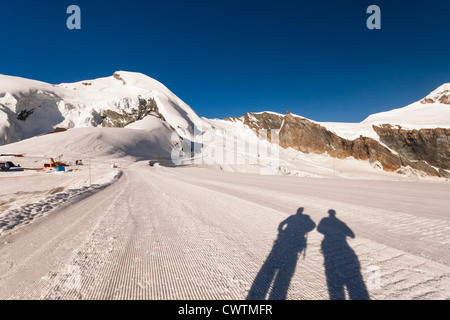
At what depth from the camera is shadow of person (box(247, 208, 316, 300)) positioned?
187 cm

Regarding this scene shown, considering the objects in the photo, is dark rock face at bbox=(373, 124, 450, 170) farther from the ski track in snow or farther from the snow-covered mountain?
the ski track in snow

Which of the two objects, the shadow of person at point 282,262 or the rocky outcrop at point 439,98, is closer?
the shadow of person at point 282,262

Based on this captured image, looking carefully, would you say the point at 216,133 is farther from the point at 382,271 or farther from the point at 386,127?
the point at 382,271

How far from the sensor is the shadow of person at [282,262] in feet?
6.14

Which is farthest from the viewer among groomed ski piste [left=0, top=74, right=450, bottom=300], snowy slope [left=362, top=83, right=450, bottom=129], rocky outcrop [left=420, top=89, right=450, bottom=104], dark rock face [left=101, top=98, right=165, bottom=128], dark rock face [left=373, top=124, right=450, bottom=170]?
dark rock face [left=101, top=98, right=165, bottom=128]

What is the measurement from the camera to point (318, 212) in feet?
14.7

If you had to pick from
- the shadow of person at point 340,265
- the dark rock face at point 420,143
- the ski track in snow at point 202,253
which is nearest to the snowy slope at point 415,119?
the dark rock face at point 420,143

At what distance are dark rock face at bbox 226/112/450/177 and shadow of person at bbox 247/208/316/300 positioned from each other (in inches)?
1316

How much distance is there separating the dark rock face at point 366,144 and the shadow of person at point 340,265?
33.1m

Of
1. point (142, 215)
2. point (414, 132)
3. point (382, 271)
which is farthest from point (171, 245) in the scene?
point (414, 132)

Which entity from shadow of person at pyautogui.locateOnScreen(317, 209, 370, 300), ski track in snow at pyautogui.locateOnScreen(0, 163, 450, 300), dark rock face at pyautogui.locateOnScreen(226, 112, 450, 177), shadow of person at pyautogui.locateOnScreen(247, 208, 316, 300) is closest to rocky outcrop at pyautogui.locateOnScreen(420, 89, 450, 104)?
dark rock face at pyautogui.locateOnScreen(226, 112, 450, 177)

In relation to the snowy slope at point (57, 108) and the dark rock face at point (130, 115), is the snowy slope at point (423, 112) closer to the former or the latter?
the snowy slope at point (57, 108)

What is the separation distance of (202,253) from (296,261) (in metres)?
1.29

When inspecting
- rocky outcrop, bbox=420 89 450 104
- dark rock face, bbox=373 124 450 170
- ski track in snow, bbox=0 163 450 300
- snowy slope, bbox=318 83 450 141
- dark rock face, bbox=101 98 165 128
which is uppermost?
dark rock face, bbox=101 98 165 128
